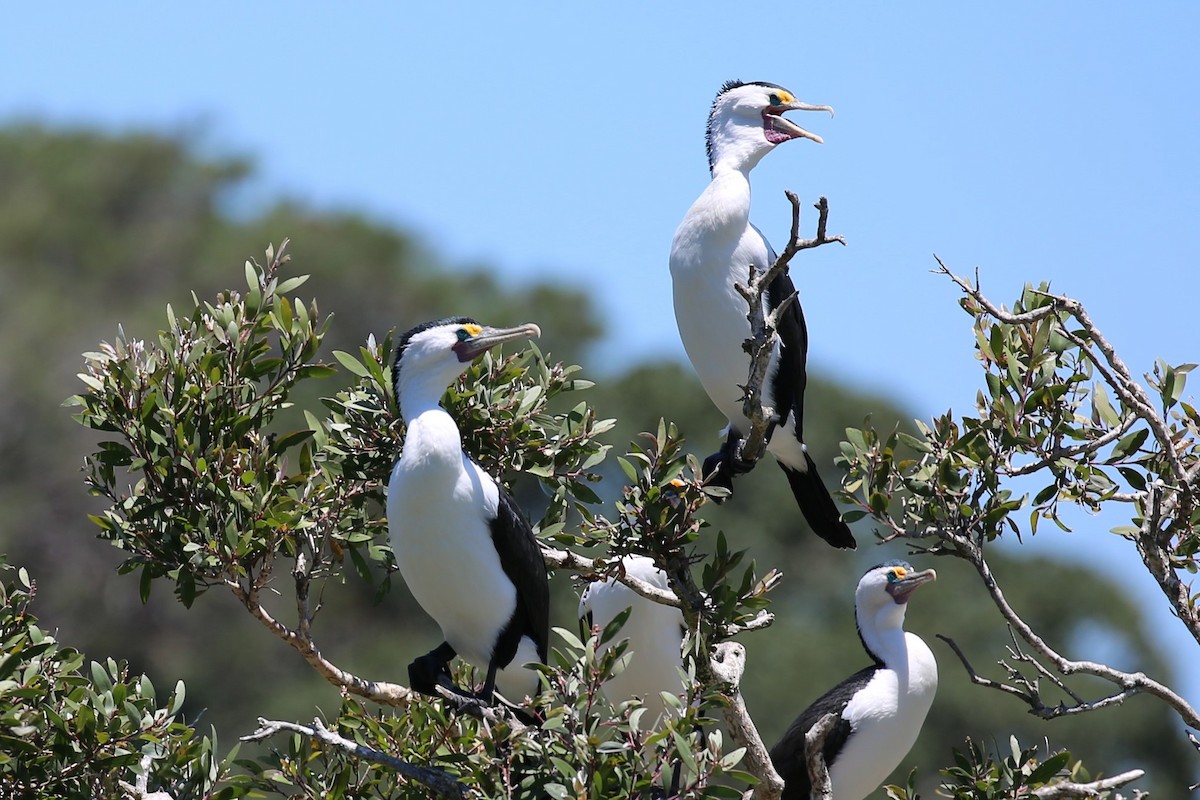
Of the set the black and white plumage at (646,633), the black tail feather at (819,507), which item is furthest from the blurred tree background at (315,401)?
the black tail feather at (819,507)

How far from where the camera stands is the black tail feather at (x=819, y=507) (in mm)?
6352

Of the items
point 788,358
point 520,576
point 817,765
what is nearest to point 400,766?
point 520,576

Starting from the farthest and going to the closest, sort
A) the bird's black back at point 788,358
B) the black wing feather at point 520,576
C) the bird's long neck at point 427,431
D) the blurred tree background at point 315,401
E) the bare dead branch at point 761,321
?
the blurred tree background at point 315,401 → the bird's black back at point 788,358 → the black wing feather at point 520,576 → the bird's long neck at point 427,431 → the bare dead branch at point 761,321

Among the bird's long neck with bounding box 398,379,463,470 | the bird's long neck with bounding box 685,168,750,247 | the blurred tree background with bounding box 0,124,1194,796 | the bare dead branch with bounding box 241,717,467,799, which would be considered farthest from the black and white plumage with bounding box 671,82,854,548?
the blurred tree background with bounding box 0,124,1194,796

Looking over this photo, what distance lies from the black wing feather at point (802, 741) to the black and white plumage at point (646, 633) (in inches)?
20.0

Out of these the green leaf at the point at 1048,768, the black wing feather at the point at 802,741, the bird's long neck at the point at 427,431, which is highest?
the bird's long neck at the point at 427,431

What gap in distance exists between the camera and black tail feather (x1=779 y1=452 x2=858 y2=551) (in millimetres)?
6352

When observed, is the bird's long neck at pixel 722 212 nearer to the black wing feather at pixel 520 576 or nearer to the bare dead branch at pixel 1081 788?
the black wing feather at pixel 520 576

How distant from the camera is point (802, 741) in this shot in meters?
6.60

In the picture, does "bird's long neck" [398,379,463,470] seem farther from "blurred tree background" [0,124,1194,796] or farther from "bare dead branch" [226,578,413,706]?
"blurred tree background" [0,124,1194,796]

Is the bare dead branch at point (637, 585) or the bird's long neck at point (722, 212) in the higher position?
the bird's long neck at point (722, 212)

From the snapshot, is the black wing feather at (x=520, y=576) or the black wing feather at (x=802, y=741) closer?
the black wing feather at (x=520, y=576)

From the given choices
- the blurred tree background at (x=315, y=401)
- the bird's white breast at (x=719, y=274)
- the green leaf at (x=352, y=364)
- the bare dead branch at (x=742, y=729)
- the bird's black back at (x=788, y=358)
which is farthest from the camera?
the blurred tree background at (x=315, y=401)

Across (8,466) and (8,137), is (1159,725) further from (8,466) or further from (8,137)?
(8,137)
